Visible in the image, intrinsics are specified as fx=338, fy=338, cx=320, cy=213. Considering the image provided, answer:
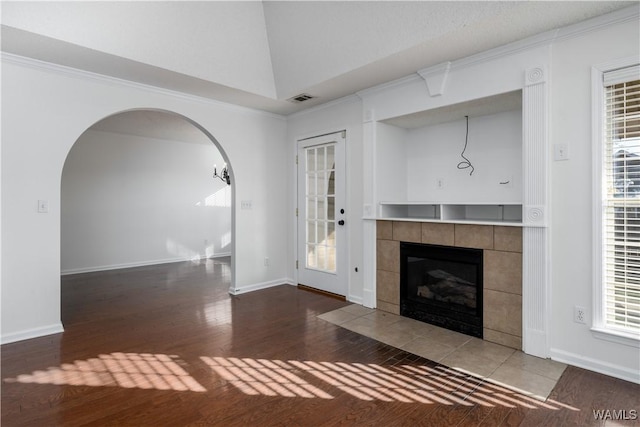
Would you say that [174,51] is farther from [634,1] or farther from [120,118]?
[634,1]

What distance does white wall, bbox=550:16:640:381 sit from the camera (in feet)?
7.93

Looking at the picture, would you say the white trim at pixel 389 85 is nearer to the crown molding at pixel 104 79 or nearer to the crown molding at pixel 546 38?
the crown molding at pixel 546 38

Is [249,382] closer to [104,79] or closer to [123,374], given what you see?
[123,374]

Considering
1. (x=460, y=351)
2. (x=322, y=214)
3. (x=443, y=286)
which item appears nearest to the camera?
(x=460, y=351)

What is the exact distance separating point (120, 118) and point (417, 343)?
5.51 metres

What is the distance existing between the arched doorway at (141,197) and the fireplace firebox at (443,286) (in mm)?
4274

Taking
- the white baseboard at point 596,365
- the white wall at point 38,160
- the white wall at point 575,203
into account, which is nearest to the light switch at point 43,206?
the white wall at point 38,160

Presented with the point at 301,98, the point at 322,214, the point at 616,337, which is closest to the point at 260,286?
the point at 322,214

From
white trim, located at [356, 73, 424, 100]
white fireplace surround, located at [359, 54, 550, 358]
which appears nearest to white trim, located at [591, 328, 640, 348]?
white fireplace surround, located at [359, 54, 550, 358]

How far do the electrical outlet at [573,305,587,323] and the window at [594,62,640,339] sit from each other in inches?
2.7

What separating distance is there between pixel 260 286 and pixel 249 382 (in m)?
2.56

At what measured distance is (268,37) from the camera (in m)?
3.75

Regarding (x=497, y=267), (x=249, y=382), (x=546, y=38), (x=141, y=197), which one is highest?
(x=546, y=38)

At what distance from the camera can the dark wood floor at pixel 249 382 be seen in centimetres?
196
